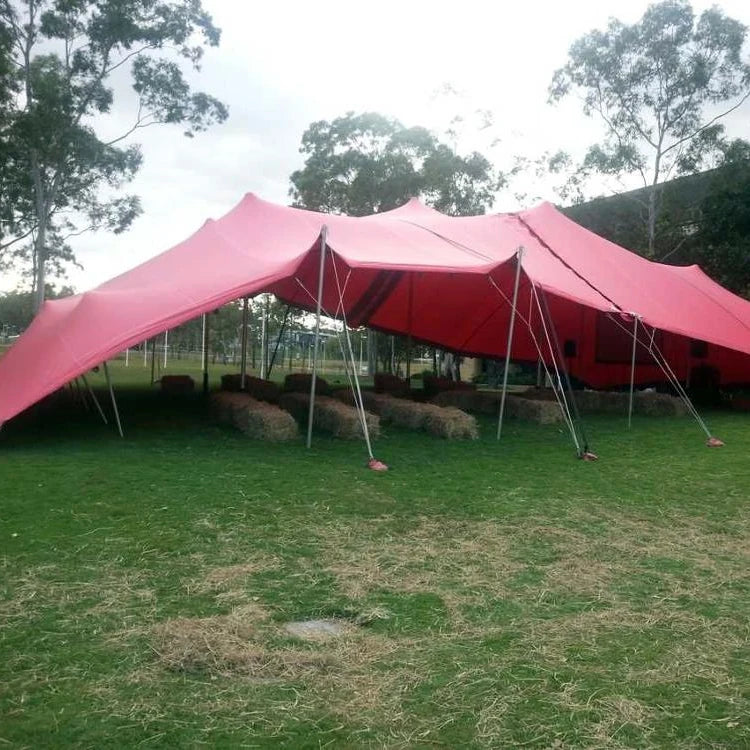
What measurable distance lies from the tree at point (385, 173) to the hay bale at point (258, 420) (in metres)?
14.8

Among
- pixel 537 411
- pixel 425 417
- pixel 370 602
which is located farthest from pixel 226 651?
pixel 537 411

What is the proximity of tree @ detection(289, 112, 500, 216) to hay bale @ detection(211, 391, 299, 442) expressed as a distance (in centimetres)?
1481

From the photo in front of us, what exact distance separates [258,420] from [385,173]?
52.9ft

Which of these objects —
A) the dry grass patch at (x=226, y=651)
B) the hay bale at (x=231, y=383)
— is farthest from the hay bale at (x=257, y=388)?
the dry grass patch at (x=226, y=651)

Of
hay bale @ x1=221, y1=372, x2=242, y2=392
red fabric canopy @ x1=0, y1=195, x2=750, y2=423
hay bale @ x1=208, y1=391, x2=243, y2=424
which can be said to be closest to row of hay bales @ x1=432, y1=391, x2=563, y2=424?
red fabric canopy @ x1=0, y1=195, x2=750, y2=423

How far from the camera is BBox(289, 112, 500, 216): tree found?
914 inches

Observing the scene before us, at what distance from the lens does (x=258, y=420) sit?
27.8 feet

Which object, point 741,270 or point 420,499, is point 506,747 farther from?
point 741,270

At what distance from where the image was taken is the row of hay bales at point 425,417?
8742 mm

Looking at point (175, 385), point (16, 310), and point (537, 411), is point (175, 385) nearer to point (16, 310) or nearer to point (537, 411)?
point (537, 411)

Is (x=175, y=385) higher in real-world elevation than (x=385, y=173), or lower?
lower

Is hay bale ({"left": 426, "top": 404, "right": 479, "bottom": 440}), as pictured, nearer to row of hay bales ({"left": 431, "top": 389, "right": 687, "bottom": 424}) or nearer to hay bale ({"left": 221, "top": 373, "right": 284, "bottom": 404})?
row of hay bales ({"left": 431, "top": 389, "right": 687, "bottom": 424})

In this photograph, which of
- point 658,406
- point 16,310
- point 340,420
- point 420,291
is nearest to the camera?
point 340,420

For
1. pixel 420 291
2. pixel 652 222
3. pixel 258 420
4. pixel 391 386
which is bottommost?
pixel 258 420
